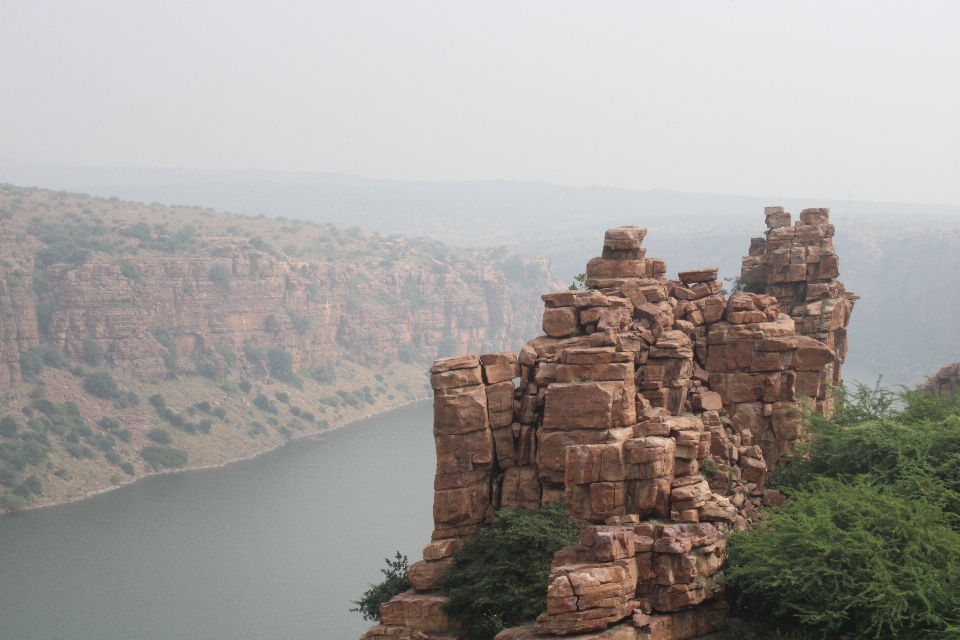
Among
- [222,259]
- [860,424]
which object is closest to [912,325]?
[222,259]

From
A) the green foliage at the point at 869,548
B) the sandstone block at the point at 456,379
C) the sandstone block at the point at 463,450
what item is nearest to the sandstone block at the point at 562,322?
the sandstone block at the point at 456,379

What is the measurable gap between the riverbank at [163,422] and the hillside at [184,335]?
7.9 inches

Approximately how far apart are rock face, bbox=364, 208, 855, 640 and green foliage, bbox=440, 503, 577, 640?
0.55 meters

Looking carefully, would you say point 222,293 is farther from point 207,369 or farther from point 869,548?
point 869,548

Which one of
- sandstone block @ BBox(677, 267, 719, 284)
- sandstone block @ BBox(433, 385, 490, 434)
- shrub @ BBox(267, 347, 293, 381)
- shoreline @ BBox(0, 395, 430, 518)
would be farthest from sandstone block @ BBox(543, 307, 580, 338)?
shrub @ BBox(267, 347, 293, 381)

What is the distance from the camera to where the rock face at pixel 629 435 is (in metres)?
24.7

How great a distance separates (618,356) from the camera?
28.3 meters

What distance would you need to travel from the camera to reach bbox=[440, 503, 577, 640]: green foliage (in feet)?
85.7

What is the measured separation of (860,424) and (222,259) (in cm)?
11392

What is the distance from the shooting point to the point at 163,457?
4136 inches

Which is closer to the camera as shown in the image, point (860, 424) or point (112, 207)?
point (860, 424)

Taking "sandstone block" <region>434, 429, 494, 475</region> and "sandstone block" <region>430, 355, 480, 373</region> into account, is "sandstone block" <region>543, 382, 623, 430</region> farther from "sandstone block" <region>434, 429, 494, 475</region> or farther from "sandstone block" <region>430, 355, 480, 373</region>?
"sandstone block" <region>430, 355, 480, 373</region>

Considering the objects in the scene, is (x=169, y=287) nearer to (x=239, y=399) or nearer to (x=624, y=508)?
(x=239, y=399)

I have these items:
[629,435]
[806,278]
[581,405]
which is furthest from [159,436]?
[629,435]
